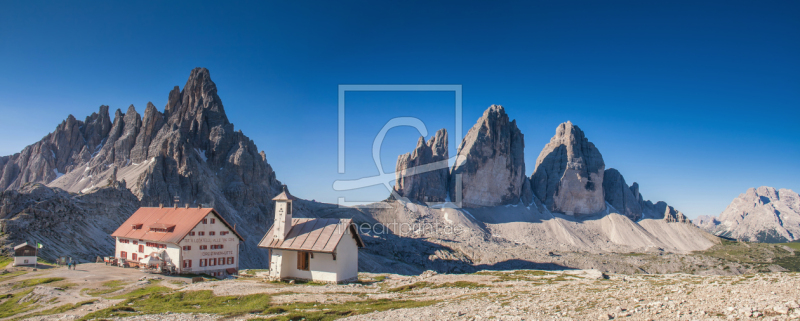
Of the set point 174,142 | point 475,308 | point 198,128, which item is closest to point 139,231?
point 475,308

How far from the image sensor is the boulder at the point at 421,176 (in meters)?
172

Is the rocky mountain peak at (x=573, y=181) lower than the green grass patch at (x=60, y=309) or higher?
higher

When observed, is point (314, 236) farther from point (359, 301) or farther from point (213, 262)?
point (213, 262)

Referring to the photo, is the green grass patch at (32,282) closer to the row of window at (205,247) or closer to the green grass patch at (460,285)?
the row of window at (205,247)

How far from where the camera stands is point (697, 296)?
19266mm

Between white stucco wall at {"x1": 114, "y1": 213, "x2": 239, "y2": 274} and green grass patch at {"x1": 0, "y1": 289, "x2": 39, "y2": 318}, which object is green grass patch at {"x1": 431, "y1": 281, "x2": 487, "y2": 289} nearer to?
white stucco wall at {"x1": 114, "y1": 213, "x2": 239, "y2": 274}

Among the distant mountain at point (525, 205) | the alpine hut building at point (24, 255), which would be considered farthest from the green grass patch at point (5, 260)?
the distant mountain at point (525, 205)

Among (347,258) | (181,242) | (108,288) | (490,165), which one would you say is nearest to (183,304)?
(108,288)

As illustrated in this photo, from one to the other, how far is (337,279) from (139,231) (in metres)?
25.1

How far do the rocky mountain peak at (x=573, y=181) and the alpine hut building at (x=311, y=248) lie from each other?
16937 cm

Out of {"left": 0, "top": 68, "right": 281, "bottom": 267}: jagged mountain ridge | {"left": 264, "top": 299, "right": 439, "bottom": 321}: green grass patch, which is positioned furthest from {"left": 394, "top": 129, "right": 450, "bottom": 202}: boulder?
{"left": 264, "top": 299, "right": 439, "bottom": 321}: green grass patch

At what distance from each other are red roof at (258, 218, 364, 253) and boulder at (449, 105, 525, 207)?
144444 millimetres

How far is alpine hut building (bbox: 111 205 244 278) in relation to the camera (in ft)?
133

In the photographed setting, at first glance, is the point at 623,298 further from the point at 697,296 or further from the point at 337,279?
the point at 337,279
